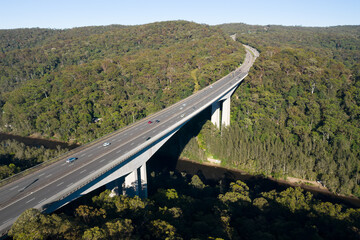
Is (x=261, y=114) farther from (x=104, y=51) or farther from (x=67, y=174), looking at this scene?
(x=104, y=51)

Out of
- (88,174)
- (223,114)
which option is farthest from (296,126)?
(88,174)

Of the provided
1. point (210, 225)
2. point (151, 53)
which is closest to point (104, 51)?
point (151, 53)


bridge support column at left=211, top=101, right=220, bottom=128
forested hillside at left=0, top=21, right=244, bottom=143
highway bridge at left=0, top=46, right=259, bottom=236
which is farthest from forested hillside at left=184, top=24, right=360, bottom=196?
forested hillside at left=0, top=21, right=244, bottom=143

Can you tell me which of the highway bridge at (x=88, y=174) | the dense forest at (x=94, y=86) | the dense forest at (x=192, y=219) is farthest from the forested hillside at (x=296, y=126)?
the dense forest at (x=94, y=86)

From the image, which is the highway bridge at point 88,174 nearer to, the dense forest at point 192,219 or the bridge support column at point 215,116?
the dense forest at point 192,219

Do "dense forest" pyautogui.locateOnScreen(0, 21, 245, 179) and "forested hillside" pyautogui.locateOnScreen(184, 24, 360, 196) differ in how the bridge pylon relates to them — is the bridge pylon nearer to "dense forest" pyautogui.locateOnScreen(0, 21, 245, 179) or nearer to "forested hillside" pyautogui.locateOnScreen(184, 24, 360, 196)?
"forested hillside" pyautogui.locateOnScreen(184, 24, 360, 196)

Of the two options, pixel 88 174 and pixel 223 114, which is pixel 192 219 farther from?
pixel 223 114
